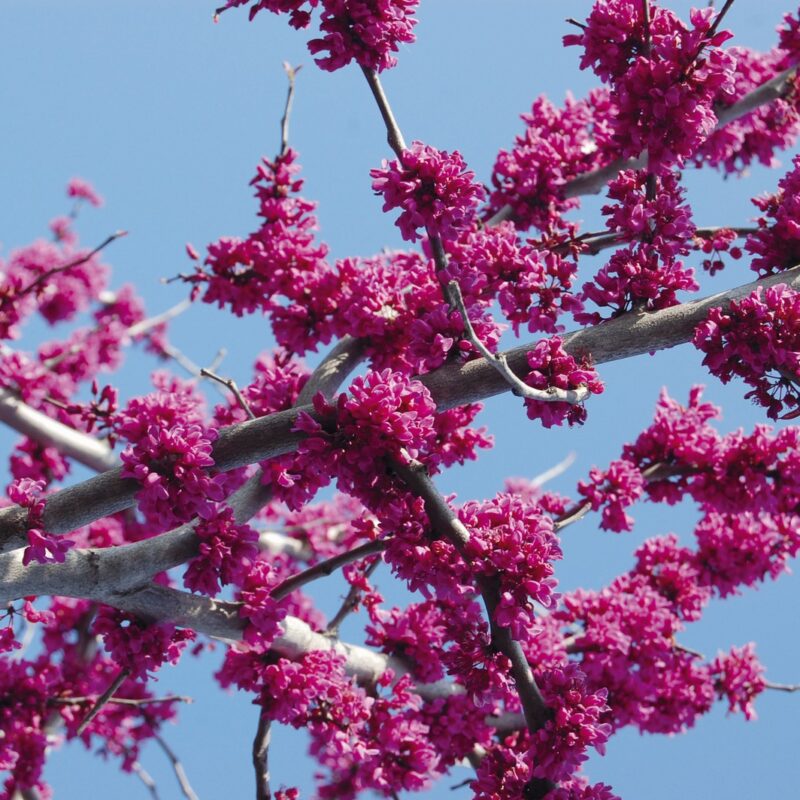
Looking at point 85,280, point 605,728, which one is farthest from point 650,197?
point 85,280

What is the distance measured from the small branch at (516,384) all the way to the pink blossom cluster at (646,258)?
0.57 m

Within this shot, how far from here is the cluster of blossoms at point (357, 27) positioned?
3717mm

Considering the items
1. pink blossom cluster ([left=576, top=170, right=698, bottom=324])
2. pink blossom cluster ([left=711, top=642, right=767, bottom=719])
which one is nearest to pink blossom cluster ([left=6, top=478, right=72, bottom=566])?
pink blossom cluster ([left=576, top=170, right=698, bottom=324])

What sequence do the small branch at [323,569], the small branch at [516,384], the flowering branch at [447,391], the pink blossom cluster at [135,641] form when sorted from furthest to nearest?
the small branch at [323,569]
the pink blossom cluster at [135,641]
the flowering branch at [447,391]
the small branch at [516,384]

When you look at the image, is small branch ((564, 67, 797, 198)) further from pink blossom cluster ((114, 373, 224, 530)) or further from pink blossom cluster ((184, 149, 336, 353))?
pink blossom cluster ((114, 373, 224, 530))

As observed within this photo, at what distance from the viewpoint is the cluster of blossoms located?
12.2ft

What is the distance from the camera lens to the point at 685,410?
5730 millimetres

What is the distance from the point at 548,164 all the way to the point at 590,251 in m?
1.19

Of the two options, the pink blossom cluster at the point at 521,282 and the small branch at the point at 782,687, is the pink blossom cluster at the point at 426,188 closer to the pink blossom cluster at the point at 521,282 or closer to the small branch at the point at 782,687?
the pink blossom cluster at the point at 521,282

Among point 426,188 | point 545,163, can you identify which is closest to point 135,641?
point 426,188

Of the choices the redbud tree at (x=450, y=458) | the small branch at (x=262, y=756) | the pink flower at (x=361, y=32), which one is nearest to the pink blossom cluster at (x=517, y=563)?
the redbud tree at (x=450, y=458)

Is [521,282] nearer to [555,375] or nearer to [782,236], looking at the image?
[555,375]

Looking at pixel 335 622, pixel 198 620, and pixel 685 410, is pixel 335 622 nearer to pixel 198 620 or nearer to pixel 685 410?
pixel 198 620

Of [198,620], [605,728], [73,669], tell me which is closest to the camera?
[605,728]
